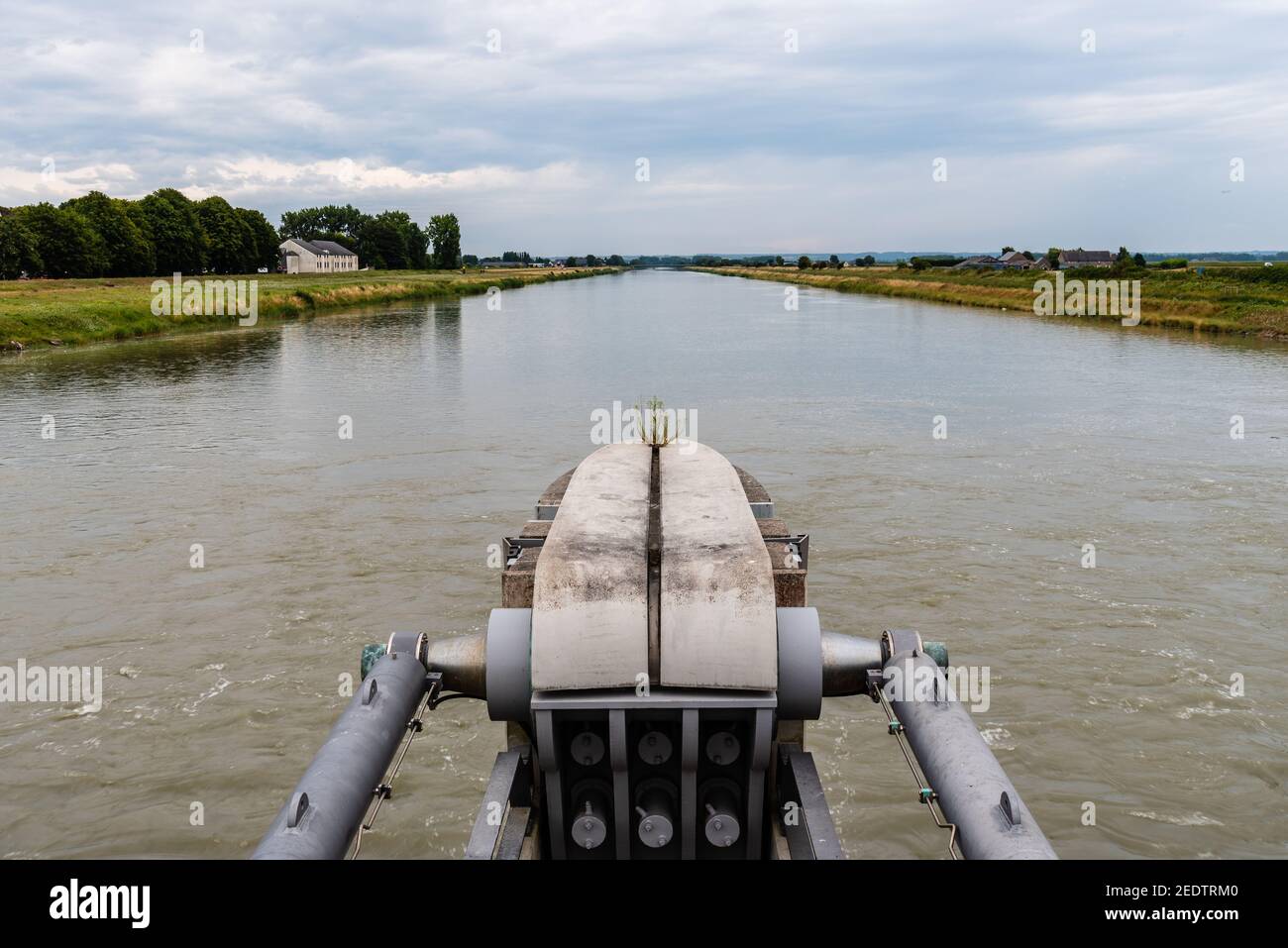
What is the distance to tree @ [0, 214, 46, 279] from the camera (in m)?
76.1

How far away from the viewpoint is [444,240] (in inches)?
7047

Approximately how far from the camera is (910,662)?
195 inches

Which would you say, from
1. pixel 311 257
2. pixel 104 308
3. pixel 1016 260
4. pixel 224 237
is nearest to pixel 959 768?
pixel 104 308

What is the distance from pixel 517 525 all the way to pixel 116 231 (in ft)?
288

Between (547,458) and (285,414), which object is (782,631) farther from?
(285,414)

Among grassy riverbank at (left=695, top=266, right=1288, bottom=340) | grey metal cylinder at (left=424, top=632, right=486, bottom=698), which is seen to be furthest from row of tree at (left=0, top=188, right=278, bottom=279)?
grey metal cylinder at (left=424, top=632, right=486, bottom=698)

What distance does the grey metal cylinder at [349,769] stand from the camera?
151 inches

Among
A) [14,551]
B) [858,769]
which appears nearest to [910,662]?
[858,769]

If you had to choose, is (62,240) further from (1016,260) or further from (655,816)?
(1016,260)

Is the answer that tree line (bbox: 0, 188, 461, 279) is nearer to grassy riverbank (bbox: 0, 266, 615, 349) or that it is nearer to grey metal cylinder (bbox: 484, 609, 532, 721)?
grassy riverbank (bbox: 0, 266, 615, 349)

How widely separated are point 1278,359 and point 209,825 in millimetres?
43599

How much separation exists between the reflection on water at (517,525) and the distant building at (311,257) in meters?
108

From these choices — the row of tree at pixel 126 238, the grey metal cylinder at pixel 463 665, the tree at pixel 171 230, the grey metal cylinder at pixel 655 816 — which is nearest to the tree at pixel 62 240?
the row of tree at pixel 126 238

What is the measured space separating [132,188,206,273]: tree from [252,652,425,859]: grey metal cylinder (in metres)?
99.7
